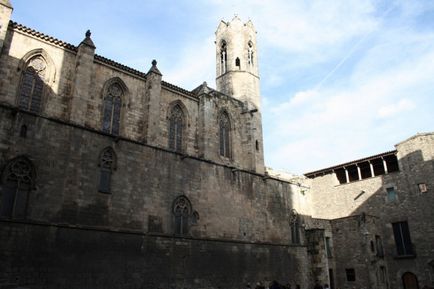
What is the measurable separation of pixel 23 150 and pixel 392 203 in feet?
75.1

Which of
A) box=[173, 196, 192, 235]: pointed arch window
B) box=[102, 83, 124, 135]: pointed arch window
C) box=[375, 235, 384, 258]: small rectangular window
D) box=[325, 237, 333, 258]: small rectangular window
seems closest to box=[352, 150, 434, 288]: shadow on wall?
box=[375, 235, 384, 258]: small rectangular window

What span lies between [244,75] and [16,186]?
15.7m

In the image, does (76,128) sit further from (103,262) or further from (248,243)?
(248,243)

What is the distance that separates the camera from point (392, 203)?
25.5 meters

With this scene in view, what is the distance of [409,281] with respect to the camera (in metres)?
24.0

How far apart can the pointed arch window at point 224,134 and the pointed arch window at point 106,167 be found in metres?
7.09

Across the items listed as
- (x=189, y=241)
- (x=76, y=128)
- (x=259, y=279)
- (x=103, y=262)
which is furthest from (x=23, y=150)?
(x=259, y=279)

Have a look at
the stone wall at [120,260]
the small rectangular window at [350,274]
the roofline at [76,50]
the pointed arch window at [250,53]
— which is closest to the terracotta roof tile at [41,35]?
the roofline at [76,50]

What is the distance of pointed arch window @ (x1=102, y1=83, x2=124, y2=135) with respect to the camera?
16.2 metres

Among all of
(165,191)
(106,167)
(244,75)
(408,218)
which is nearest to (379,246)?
(408,218)

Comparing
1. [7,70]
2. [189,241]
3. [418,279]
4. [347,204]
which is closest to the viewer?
[7,70]

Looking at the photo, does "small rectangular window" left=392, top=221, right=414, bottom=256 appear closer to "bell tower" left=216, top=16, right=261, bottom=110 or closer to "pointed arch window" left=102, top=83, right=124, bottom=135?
"bell tower" left=216, top=16, right=261, bottom=110

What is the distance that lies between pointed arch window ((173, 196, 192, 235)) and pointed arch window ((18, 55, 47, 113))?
693 cm

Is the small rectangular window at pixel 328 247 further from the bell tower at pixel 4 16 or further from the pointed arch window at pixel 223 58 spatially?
the bell tower at pixel 4 16
